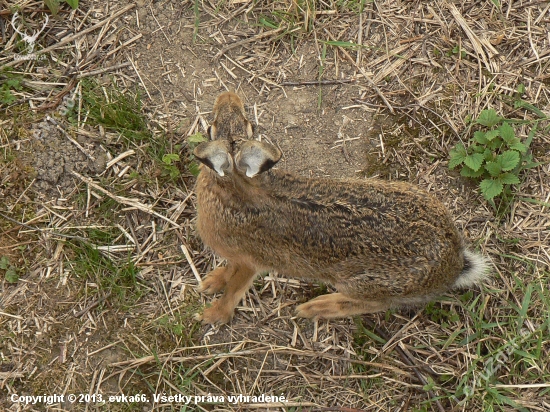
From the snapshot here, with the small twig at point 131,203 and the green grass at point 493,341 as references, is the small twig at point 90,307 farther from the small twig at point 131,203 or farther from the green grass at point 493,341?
the green grass at point 493,341

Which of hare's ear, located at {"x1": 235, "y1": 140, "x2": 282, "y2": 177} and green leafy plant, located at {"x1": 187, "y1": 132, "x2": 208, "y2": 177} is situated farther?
green leafy plant, located at {"x1": 187, "y1": 132, "x2": 208, "y2": 177}

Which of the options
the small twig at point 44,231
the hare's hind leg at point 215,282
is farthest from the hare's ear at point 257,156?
the small twig at point 44,231

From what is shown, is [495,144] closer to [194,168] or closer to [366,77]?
[366,77]

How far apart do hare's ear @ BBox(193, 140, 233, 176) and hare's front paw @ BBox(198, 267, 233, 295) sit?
135 centimetres

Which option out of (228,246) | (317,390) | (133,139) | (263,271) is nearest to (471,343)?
(317,390)

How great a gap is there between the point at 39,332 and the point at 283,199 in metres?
2.19

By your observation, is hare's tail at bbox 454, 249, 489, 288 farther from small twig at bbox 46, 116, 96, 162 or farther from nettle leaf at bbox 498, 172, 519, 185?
small twig at bbox 46, 116, 96, 162

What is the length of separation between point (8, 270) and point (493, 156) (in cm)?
391

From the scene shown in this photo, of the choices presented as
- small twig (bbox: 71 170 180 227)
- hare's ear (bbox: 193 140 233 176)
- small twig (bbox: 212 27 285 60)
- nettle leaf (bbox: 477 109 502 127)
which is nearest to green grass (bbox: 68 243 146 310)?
small twig (bbox: 71 170 180 227)

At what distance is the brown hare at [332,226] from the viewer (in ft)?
13.0

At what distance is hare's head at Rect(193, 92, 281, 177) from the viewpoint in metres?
3.61

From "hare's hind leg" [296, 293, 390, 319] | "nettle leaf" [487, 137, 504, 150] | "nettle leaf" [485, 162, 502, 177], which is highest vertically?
"nettle leaf" [487, 137, 504, 150]

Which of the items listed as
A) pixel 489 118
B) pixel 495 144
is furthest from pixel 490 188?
pixel 489 118

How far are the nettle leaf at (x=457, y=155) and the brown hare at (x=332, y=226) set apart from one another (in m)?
0.78
